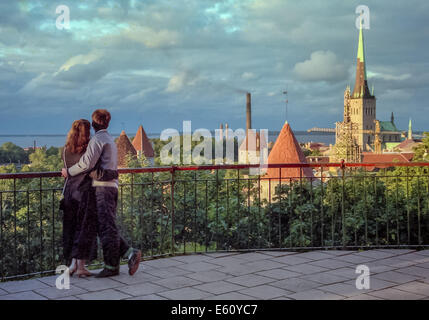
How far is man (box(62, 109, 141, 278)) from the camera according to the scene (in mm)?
5508

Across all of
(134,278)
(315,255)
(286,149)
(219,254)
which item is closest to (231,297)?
(134,278)

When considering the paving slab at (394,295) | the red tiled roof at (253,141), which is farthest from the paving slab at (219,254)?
the red tiled roof at (253,141)

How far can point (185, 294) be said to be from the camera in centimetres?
516

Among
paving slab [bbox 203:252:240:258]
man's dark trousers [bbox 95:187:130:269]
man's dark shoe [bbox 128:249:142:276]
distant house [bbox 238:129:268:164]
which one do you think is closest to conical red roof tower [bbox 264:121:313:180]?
paving slab [bbox 203:252:240:258]

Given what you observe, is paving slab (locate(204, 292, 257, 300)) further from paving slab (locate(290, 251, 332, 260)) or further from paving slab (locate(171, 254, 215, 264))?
paving slab (locate(290, 251, 332, 260))

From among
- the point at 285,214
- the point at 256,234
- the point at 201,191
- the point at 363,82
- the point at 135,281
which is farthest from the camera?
the point at 363,82

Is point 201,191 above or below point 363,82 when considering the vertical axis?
below

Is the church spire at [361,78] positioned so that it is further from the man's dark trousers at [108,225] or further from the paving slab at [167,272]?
the man's dark trousers at [108,225]

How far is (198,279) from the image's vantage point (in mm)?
5762

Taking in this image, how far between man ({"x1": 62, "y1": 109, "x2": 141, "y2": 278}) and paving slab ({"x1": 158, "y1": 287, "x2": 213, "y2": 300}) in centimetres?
78
